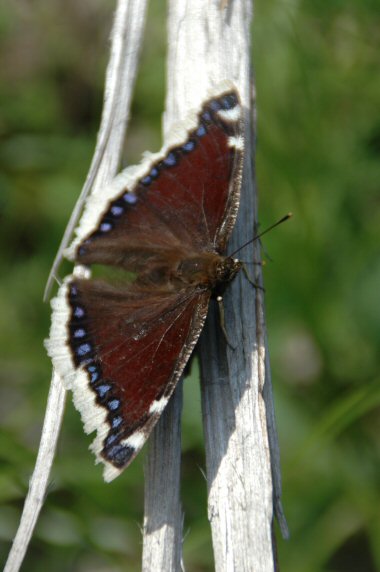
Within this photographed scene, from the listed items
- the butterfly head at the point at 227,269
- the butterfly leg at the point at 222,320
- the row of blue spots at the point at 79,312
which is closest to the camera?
the butterfly leg at the point at 222,320

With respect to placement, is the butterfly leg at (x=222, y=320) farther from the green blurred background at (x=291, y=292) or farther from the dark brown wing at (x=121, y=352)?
the green blurred background at (x=291, y=292)

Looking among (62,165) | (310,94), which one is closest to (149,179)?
(310,94)

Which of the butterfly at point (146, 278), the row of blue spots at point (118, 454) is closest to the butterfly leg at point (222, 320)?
the butterfly at point (146, 278)

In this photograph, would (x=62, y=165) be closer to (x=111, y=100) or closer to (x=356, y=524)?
(x=111, y=100)

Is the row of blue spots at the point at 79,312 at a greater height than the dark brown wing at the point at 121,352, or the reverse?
the row of blue spots at the point at 79,312

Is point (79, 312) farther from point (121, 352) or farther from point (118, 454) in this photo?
point (118, 454)

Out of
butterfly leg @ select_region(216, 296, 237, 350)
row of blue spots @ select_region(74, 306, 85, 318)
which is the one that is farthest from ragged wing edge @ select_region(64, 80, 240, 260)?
butterfly leg @ select_region(216, 296, 237, 350)
